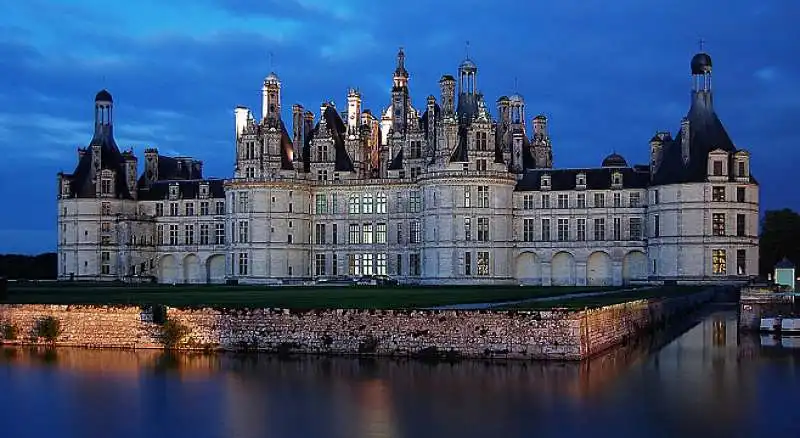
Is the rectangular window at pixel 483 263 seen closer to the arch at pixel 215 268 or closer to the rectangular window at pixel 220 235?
the rectangular window at pixel 220 235

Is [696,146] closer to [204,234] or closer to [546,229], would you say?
[546,229]

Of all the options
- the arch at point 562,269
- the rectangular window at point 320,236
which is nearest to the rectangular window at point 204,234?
the rectangular window at point 320,236

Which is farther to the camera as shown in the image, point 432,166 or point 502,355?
point 432,166

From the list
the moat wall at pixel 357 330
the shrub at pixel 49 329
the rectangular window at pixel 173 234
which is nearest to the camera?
the moat wall at pixel 357 330

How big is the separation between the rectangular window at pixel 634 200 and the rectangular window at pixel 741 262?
6742 millimetres

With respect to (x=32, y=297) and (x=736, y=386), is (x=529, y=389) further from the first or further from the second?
(x=32, y=297)

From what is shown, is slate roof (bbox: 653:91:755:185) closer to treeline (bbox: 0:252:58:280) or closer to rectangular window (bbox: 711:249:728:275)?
rectangular window (bbox: 711:249:728:275)

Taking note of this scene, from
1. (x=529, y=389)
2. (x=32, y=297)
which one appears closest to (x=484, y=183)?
(x=32, y=297)

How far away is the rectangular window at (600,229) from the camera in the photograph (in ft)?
222

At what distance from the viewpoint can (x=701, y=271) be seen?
6331 centimetres

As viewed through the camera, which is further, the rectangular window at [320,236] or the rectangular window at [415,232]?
the rectangular window at [320,236]

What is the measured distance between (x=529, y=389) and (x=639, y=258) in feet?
134

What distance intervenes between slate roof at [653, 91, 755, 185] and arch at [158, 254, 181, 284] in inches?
1348

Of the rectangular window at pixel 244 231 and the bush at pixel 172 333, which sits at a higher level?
the rectangular window at pixel 244 231
